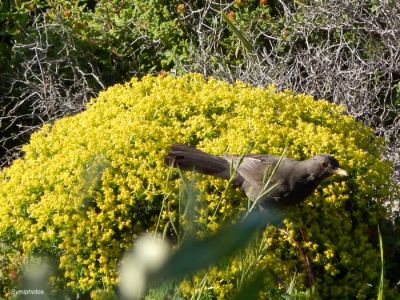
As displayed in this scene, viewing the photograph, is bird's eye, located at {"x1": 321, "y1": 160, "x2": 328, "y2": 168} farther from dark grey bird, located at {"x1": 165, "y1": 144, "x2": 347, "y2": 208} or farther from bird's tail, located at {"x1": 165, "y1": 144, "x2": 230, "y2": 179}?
bird's tail, located at {"x1": 165, "y1": 144, "x2": 230, "y2": 179}

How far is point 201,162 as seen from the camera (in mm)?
3561

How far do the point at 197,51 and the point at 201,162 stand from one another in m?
2.96

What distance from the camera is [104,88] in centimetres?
629

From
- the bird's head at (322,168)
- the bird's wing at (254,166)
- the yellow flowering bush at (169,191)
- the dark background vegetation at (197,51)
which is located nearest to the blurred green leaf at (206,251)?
the yellow flowering bush at (169,191)

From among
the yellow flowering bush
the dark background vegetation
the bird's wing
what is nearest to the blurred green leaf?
the yellow flowering bush

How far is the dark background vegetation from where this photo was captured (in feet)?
19.8

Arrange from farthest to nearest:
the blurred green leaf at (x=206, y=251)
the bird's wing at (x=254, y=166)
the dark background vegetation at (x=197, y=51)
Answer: the dark background vegetation at (x=197, y=51) → the bird's wing at (x=254, y=166) → the blurred green leaf at (x=206, y=251)

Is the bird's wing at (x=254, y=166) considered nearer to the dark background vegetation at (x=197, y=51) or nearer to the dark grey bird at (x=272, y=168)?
the dark grey bird at (x=272, y=168)

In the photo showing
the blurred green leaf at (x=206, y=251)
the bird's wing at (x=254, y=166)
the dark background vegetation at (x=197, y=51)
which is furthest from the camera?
the dark background vegetation at (x=197, y=51)

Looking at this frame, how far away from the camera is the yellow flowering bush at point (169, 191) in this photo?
11.8 ft

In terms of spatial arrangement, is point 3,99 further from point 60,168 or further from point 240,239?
point 240,239

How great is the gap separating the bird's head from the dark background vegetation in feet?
7.07

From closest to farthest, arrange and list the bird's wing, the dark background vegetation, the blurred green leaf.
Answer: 1. the blurred green leaf
2. the bird's wing
3. the dark background vegetation

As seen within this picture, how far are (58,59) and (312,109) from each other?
2876mm
